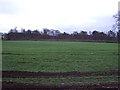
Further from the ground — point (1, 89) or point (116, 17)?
point (116, 17)

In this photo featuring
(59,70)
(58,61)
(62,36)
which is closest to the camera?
(59,70)

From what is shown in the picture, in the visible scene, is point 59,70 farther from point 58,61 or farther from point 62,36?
point 62,36

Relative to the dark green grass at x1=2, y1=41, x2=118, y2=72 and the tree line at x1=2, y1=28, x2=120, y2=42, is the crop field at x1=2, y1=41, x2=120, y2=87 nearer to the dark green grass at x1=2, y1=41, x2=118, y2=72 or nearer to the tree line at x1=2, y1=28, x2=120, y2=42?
the dark green grass at x1=2, y1=41, x2=118, y2=72

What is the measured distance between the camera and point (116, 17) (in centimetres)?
7425

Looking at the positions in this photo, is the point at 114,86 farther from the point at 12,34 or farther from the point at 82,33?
the point at 82,33

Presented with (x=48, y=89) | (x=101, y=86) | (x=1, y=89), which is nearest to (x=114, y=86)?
(x=101, y=86)

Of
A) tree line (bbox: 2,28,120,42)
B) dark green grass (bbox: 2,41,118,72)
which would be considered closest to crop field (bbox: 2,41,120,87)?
dark green grass (bbox: 2,41,118,72)

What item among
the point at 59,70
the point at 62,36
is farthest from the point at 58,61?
the point at 62,36

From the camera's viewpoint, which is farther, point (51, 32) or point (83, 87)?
point (51, 32)

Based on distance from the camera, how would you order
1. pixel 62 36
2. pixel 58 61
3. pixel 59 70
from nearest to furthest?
pixel 59 70
pixel 58 61
pixel 62 36

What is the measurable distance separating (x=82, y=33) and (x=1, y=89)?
399 feet

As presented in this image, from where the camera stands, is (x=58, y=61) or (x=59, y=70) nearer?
(x=59, y=70)

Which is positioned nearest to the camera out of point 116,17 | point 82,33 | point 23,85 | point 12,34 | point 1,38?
point 23,85

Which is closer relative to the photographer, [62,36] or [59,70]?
[59,70]
